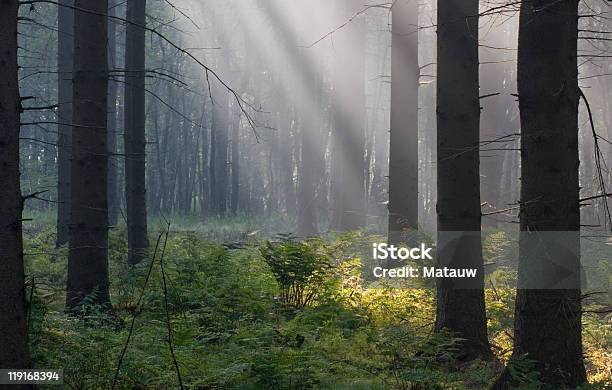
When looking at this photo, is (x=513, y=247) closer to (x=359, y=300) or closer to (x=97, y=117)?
(x=359, y=300)

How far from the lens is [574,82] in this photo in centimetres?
623

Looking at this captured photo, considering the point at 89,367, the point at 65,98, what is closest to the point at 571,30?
the point at 89,367

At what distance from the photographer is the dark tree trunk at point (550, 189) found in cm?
614

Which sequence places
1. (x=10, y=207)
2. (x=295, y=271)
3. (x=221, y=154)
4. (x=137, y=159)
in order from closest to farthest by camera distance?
(x=10, y=207) < (x=295, y=271) < (x=137, y=159) < (x=221, y=154)

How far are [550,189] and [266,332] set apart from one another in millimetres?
3149

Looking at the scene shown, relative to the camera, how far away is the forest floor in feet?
20.7

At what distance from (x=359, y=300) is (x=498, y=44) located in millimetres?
24461

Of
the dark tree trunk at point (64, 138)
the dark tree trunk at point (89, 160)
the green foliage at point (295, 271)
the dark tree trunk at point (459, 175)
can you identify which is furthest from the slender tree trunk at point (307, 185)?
the dark tree trunk at point (459, 175)

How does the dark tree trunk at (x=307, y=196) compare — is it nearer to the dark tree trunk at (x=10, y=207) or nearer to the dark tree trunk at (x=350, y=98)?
the dark tree trunk at (x=350, y=98)

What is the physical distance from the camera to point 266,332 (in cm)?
750

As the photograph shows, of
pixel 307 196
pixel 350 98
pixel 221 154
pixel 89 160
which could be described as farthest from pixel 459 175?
pixel 221 154

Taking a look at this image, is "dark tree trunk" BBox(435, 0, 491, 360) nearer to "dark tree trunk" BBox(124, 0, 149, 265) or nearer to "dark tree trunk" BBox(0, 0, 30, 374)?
"dark tree trunk" BBox(0, 0, 30, 374)

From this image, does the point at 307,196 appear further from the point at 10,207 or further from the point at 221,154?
the point at 10,207

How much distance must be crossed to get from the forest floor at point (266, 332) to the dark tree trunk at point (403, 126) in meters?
1.81
